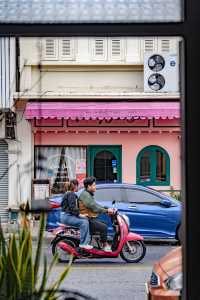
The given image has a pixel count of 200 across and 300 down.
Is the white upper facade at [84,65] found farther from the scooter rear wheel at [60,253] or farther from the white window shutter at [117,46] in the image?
the scooter rear wheel at [60,253]

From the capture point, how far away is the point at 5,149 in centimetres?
128

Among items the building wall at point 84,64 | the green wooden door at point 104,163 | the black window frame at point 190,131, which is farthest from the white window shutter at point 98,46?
the green wooden door at point 104,163

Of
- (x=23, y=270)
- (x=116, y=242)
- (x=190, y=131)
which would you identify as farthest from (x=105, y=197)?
(x=190, y=131)

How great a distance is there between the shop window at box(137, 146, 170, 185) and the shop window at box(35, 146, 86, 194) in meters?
0.22

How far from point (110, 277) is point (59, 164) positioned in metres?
0.81

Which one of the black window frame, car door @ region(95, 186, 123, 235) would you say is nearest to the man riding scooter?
car door @ region(95, 186, 123, 235)

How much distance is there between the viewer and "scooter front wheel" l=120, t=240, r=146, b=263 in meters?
1.92

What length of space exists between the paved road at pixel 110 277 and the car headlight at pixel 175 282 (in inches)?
3.0

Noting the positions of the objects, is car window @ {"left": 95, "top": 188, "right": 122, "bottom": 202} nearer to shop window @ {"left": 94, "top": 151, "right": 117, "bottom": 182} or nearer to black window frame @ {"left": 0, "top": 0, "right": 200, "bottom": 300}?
shop window @ {"left": 94, "top": 151, "right": 117, "bottom": 182}

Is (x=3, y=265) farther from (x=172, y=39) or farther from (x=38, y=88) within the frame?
(x=172, y=39)

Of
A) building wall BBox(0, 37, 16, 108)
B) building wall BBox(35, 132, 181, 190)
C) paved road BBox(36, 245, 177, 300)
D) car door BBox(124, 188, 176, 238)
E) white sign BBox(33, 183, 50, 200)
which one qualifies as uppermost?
building wall BBox(0, 37, 16, 108)

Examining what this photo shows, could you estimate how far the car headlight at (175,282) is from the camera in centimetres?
90

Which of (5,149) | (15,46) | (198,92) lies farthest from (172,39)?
(5,149)

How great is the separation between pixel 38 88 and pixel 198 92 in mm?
400
